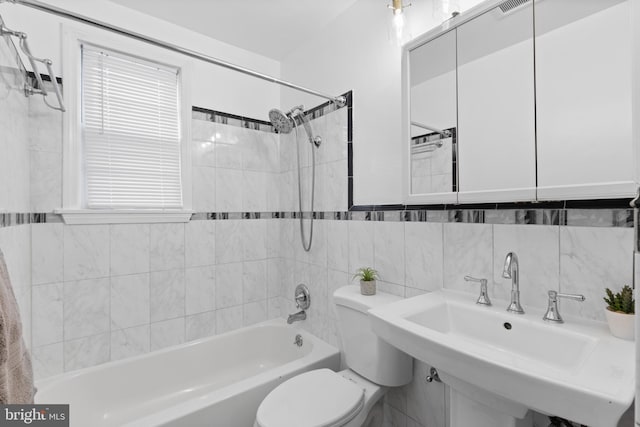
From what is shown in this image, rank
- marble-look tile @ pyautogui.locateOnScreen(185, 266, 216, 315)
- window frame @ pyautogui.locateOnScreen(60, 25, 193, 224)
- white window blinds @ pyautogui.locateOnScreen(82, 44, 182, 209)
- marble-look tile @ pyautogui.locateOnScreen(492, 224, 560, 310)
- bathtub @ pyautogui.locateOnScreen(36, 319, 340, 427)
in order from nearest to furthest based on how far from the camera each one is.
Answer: marble-look tile @ pyautogui.locateOnScreen(492, 224, 560, 310) → bathtub @ pyautogui.locateOnScreen(36, 319, 340, 427) → window frame @ pyautogui.locateOnScreen(60, 25, 193, 224) → white window blinds @ pyautogui.locateOnScreen(82, 44, 182, 209) → marble-look tile @ pyautogui.locateOnScreen(185, 266, 216, 315)

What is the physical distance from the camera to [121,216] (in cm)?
187

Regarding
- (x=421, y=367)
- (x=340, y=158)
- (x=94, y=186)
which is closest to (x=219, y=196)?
(x=94, y=186)

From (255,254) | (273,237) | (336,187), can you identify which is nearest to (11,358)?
(336,187)

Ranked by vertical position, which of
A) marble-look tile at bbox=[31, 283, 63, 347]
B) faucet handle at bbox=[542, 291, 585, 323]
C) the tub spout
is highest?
faucet handle at bbox=[542, 291, 585, 323]

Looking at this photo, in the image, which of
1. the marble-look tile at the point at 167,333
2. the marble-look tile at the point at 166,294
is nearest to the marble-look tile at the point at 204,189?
the marble-look tile at the point at 166,294

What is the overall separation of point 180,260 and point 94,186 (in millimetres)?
667

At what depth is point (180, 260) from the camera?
209cm

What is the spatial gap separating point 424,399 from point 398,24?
180cm

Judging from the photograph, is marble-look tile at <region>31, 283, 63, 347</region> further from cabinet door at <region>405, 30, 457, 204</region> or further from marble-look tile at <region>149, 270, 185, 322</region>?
cabinet door at <region>405, 30, 457, 204</region>

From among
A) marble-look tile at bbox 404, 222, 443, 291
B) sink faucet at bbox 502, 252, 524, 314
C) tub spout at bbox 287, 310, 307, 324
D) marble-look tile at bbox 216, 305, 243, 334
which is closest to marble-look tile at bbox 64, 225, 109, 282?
marble-look tile at bbox 216, 305, 243, 334

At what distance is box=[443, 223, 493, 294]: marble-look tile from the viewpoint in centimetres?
127

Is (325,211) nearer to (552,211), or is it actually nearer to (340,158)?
(340,158)

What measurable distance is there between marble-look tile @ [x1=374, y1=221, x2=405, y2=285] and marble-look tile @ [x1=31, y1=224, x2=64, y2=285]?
1.74 m

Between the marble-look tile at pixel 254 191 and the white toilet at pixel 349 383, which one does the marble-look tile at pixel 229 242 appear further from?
the white toilet at pixel 349 383
